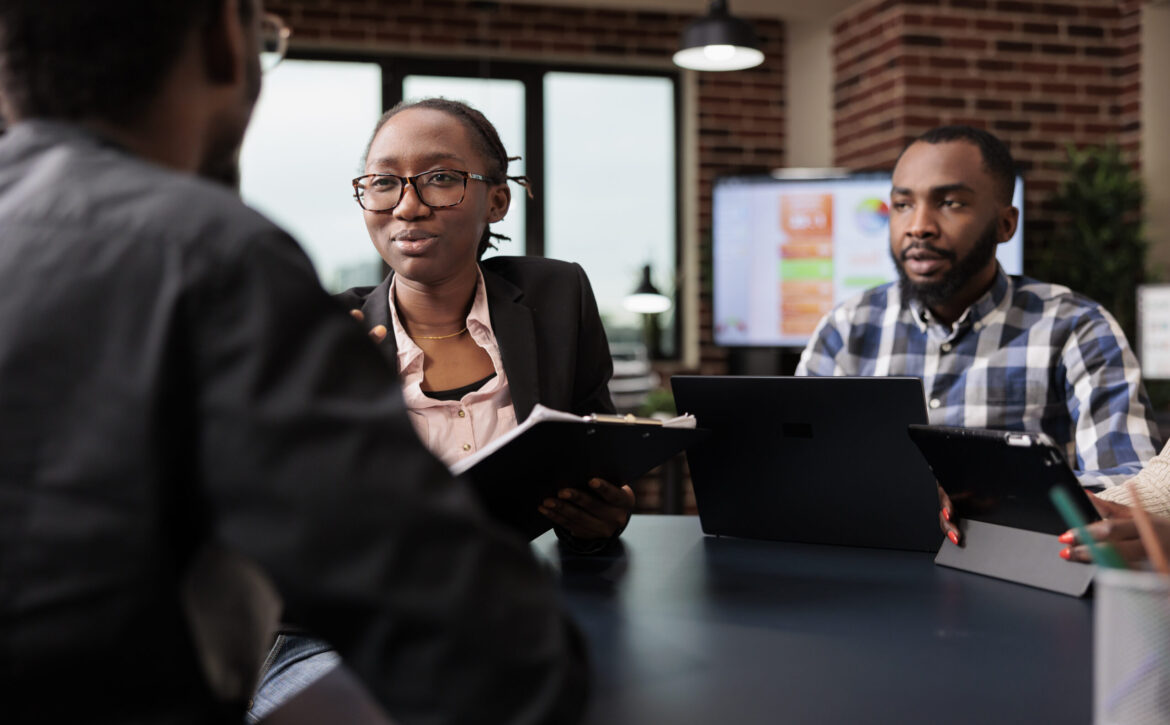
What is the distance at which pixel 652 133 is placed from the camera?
19.3 feet

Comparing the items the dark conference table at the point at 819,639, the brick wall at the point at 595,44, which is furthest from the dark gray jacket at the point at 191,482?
the brick wall at the point at 595,44

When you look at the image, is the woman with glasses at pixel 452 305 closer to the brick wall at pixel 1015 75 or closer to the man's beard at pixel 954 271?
the man's beard at pixel 954 271

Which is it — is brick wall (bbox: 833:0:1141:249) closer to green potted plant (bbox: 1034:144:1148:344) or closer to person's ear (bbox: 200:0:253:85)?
green potted plant (bbox: 1034:144:1148:344)

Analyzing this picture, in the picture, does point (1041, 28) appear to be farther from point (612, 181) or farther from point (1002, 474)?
point (1002, 474)

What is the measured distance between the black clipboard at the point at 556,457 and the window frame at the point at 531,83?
169 inches

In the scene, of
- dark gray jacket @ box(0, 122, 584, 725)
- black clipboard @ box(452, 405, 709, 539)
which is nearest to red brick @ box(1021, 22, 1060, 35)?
black clipboard @ box(452, 405, 709, 539)

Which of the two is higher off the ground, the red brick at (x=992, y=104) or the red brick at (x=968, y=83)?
the red brick at (x=968, y=83)

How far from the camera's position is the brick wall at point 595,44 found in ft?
17.8

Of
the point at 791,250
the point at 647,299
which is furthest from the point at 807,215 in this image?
the point at 647,299

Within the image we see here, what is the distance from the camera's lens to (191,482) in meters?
0.58

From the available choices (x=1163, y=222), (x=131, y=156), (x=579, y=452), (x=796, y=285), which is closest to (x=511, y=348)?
(x=579, y=452)

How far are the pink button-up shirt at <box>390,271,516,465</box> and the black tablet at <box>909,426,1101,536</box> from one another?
0.67 metres

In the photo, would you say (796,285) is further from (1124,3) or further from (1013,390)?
(1013,390)

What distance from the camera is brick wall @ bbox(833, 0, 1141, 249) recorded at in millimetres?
4730
